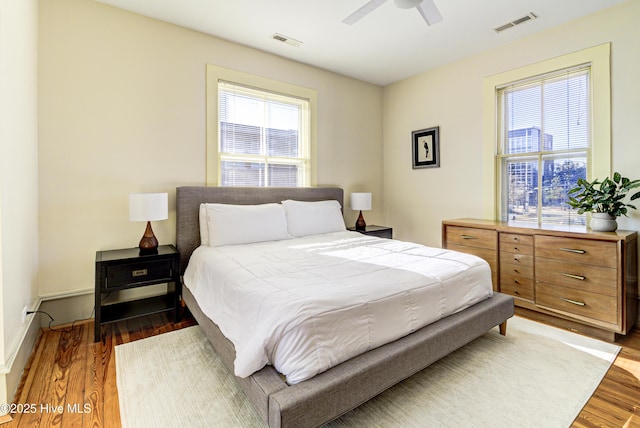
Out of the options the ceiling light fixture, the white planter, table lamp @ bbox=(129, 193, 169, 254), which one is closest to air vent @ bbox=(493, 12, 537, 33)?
the ceiling light fixture

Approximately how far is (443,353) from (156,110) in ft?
10.8

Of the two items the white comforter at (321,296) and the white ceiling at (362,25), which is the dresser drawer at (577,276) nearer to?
the white comforter at (321,296)

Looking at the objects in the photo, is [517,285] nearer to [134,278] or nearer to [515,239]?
[515,239]

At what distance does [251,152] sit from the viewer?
12.3 ft

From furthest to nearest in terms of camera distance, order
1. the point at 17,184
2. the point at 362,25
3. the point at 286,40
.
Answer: the point at 286,40
the point at 362,25
the point at 17,184

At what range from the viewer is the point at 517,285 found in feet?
10.0

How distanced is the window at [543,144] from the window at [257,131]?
243 cm

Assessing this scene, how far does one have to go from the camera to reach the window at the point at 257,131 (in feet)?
11.4

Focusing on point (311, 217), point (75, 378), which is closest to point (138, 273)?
point (75, 378)

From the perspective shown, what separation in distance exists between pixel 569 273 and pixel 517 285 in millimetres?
472

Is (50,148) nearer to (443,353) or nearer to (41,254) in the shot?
(41,254)

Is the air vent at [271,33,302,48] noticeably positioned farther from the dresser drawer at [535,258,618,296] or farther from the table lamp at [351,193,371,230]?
the dresser drawer at [535,258,618,296]

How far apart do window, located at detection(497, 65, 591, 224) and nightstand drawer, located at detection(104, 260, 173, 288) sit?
3.80 meters

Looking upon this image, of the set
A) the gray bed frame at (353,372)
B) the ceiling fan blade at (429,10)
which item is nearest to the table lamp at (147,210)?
the gray bed frame at (353,372)
